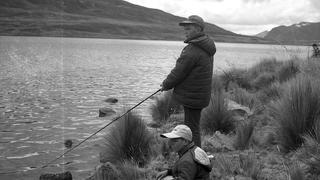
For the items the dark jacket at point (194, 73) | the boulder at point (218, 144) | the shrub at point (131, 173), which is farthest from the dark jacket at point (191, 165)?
the boulder at point (218, 144)

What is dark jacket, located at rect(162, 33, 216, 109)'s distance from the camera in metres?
5.45

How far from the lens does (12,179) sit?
7.19 meters

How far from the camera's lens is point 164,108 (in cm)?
1148

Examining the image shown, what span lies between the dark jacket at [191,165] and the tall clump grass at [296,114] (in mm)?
2512

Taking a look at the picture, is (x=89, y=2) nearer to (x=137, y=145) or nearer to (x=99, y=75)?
(x=99, y=75)

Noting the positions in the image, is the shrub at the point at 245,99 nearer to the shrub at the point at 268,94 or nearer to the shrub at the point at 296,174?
the shrub at the point at 268,94

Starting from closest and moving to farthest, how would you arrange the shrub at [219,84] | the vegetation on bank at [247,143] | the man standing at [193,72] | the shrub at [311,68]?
1. the vegetation on bank at [247,143]
2. the man standing at [193,72]
3. the shrub at [311,68]
4. the shrub at [219,84]

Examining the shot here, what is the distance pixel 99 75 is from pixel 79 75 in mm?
1284

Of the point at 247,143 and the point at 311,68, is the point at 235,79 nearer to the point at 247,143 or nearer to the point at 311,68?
the point at 311,68

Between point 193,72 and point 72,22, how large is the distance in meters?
145

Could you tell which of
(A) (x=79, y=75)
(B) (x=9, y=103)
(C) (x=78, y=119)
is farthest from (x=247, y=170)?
(A) (x=79, y=75)

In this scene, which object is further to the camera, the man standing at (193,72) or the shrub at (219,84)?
the shrub at (219,84)

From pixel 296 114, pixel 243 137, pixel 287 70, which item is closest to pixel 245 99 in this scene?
pixel 287 70

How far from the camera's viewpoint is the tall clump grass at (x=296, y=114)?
6.16m
